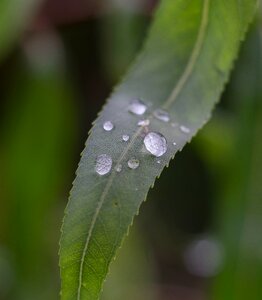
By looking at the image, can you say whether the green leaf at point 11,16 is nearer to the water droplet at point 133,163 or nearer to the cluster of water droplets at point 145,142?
the cluster of water droplets at point 145,142

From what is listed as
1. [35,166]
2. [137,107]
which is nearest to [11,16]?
[35,166]

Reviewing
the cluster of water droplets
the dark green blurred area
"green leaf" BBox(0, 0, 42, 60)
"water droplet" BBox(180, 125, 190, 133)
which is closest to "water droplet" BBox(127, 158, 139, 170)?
the cluster of water droplets

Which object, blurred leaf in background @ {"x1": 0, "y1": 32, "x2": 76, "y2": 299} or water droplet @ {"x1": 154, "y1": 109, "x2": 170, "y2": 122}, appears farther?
blurred leaf in background @ {"x1": 0, "y1": 32, "x2": 76, "y2": 299}

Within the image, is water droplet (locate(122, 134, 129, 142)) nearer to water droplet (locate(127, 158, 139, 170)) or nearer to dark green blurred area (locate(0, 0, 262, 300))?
water droplet (locate(127, 158, 139, 170))

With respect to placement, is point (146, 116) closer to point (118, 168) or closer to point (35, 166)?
point (118, 168)

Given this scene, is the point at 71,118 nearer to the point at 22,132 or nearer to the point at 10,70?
the point at 22,132

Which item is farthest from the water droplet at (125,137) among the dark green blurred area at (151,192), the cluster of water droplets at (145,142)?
the dark green blurred area at (151,192)
